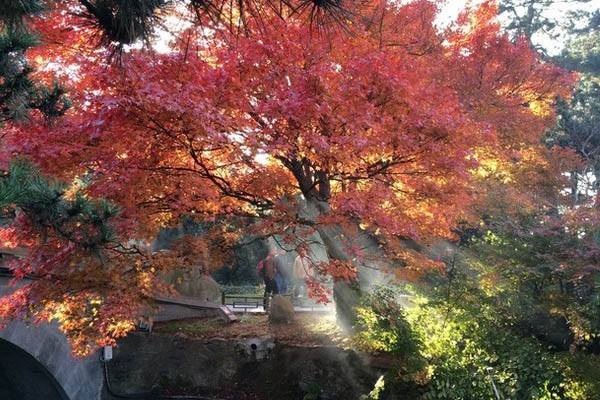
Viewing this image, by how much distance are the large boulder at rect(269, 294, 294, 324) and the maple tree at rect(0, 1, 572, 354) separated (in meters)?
3.72

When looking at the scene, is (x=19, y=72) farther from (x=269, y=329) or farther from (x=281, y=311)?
(x=281, y=311)

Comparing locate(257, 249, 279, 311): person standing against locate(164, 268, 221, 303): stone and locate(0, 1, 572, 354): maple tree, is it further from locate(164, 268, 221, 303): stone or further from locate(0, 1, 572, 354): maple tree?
locate(0, 1, 572, 354): maple tree

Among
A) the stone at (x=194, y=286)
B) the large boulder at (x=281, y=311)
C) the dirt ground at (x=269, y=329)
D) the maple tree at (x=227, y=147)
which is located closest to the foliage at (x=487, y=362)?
the maple tree at (x=227, y=147)

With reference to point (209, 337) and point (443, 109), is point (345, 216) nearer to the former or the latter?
point (443, 109)

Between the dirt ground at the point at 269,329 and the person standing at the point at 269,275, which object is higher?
the person standing at the point at 269,275

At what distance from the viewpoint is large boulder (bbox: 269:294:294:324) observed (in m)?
11.8

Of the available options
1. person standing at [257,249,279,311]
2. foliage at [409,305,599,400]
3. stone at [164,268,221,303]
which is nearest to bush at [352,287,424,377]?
foliage at [409,305,599,400]

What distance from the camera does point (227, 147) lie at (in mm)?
6449

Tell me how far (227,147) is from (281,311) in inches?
255

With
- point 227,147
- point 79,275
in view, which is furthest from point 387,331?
point 79,275

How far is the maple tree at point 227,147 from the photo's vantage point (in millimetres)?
5828

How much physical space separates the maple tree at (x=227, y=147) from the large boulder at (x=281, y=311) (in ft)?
12.2

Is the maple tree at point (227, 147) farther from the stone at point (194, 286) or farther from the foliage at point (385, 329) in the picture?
the stone at point (194, 286)

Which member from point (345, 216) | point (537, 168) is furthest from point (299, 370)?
point (537, 168)
